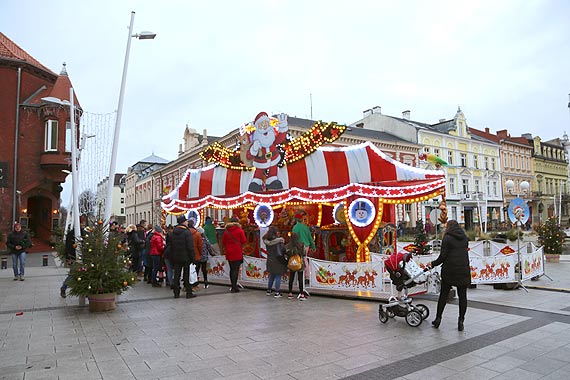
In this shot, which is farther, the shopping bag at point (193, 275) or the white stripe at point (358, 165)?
the white stripe at point (358, 165)

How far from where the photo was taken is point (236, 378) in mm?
4176

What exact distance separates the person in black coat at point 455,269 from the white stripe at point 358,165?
14.3ft

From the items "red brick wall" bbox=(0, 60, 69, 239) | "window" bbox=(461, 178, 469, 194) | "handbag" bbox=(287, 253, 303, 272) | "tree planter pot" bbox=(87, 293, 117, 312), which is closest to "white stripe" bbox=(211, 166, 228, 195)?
"handbag" bbox=(287, 253, 303, 272)

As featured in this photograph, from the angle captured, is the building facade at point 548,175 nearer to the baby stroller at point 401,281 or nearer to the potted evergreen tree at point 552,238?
the potted evergreen tree at point 552,238

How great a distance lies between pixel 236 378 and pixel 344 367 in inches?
47.3

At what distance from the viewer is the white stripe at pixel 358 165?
10375 millimetres

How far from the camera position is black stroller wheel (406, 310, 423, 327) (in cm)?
611

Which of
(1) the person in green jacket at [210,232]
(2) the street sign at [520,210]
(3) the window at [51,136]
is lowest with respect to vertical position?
(1) the person in green jacket at [210,232]

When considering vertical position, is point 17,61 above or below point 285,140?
above

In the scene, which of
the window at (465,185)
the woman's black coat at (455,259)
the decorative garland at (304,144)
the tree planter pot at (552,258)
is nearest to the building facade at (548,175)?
the window at (465,185)

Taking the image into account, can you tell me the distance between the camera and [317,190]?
1053 centimetres

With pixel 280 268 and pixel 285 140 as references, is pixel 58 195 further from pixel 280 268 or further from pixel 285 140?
pixel 280 268

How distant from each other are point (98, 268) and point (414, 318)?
18.3 ft

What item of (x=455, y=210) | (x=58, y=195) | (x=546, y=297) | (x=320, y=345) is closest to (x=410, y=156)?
(x=455, y=210)
